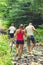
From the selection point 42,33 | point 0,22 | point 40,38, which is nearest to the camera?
point 40,38

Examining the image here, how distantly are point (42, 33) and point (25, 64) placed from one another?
14.6 meters

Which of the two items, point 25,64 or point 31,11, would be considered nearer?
point 25,64

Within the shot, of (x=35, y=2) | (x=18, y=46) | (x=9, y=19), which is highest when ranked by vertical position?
(x=18, y=46)

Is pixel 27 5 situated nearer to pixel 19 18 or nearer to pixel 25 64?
pixel 19 18

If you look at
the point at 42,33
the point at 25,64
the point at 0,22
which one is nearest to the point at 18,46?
the point at 25,64

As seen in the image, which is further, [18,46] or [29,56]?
[29,56]

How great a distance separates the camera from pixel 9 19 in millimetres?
33094

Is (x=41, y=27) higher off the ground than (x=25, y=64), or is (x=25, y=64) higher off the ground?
(x=25, y=64)

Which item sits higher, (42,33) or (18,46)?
(18,46)

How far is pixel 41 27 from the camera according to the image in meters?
31.2

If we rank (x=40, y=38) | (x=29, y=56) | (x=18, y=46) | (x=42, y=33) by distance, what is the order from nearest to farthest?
(x=18, y=46) → (x=29, y=56) → (x=40, y=38) → (x=42, y=33)

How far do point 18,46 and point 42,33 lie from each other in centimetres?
1336

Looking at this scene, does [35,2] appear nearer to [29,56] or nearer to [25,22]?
[25,22]

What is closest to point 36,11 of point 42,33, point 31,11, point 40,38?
point 31,11
